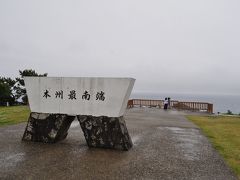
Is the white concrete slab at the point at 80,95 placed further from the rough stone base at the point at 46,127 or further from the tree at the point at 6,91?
the tree at the point at 6,91

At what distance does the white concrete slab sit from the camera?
6594 millimetres

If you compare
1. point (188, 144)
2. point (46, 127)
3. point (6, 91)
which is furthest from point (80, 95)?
point (6, 91)

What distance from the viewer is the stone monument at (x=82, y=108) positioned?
260 inches

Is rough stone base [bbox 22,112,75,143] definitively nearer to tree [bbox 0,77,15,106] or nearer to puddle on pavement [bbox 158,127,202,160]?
puddle on pavement [bbox 158,127,202,160]

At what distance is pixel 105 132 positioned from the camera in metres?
6.70

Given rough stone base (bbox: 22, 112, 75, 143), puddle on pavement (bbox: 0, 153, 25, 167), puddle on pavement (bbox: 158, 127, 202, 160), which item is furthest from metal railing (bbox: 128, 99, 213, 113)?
puddle on pavement (bbox: 0, 153, 25, 167)

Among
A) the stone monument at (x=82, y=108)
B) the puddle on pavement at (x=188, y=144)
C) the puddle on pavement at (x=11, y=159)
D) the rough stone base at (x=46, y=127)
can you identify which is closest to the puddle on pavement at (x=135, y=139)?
the stone monument at (x=82, y=108)

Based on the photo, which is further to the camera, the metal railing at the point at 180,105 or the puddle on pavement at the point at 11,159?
the metal railing at the point at 180,105

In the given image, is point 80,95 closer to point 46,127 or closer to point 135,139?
point 46,127

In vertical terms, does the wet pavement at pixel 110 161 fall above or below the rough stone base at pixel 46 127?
below

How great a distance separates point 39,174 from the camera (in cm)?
451

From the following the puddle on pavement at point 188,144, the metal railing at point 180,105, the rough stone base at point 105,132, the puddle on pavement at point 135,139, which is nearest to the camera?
the puddle on pavement at point 188,144

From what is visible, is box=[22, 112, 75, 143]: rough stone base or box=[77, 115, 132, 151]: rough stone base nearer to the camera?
box=[77, 115, 132, 151]: rough stone base

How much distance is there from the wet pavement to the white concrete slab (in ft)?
3.31
